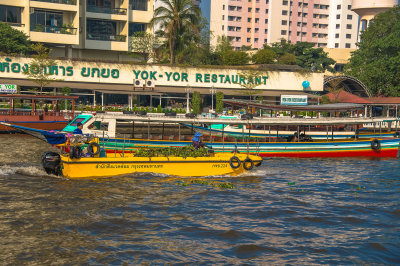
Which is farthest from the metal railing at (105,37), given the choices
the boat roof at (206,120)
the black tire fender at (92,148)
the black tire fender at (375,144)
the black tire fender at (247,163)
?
the black tire fender at (247,163)

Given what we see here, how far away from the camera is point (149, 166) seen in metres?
20.7

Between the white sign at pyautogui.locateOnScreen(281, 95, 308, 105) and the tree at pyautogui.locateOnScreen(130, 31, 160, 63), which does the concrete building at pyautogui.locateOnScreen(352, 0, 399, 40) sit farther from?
the white sign at pyautogui.locateOnScreen(281, 95, 308, 105)

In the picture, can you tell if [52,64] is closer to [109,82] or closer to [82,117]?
[109,82]

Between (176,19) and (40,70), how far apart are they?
1796 cm

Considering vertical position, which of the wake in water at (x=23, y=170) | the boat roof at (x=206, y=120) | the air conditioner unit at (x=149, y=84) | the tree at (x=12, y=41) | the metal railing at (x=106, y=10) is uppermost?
the metal railing at (x=106, y=10)

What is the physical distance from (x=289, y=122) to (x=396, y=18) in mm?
49685

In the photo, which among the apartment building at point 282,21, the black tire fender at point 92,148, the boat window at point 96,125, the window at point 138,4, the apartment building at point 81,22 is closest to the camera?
the black tire fender at point 92,148

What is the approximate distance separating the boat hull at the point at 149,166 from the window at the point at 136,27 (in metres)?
45.9

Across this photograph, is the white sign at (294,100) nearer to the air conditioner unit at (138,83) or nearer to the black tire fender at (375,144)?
the black tire fender at (375,144)

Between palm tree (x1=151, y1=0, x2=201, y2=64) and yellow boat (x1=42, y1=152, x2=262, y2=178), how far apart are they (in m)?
39.3

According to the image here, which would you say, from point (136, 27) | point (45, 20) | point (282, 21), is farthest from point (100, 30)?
point (282, 21)

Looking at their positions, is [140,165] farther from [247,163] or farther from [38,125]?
[38,125]

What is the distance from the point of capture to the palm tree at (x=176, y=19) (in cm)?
5831

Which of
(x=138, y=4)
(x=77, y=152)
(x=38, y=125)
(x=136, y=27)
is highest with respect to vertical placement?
(x=138, y=4)
